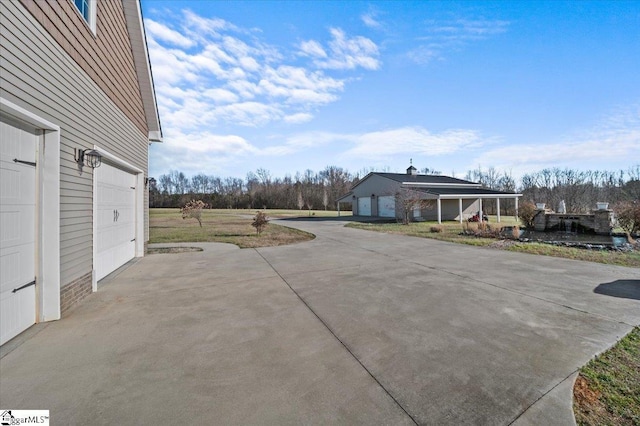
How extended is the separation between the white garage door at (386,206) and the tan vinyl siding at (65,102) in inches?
899

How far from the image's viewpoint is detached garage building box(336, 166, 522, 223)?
69.6 feet

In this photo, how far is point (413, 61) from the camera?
10430 millimetres

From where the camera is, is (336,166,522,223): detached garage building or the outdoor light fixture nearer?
the outdoor light fixture

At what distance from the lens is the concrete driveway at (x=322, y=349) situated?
2143mm

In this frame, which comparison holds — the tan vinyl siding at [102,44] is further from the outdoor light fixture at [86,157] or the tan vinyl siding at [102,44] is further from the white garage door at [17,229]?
the white garage door at [17,229]

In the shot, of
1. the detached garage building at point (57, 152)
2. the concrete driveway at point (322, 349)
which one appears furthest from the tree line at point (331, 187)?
the concrete driveway at point (322, 349)

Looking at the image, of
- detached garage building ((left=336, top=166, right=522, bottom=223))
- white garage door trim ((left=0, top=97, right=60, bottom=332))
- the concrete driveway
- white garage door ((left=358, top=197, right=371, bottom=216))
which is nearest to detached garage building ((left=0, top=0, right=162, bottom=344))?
white garage door trim ((left=0, top=97, right=60, bottom=332))

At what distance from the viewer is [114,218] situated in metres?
6.54

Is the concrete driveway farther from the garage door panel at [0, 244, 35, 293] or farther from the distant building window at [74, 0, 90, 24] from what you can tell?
the distant building window at [74, 0, 90, 24]

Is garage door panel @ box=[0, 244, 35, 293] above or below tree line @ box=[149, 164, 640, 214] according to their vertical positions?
below

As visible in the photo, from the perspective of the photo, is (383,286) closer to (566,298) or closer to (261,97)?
(566,298)

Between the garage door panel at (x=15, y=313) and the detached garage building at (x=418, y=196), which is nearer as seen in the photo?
the garage door panel at (x=15, y=313)

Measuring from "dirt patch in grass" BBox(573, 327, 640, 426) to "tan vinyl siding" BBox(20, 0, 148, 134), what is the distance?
6973 mm

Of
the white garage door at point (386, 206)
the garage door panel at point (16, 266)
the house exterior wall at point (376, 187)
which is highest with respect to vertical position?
the house exterior wall at point (376, 187)
